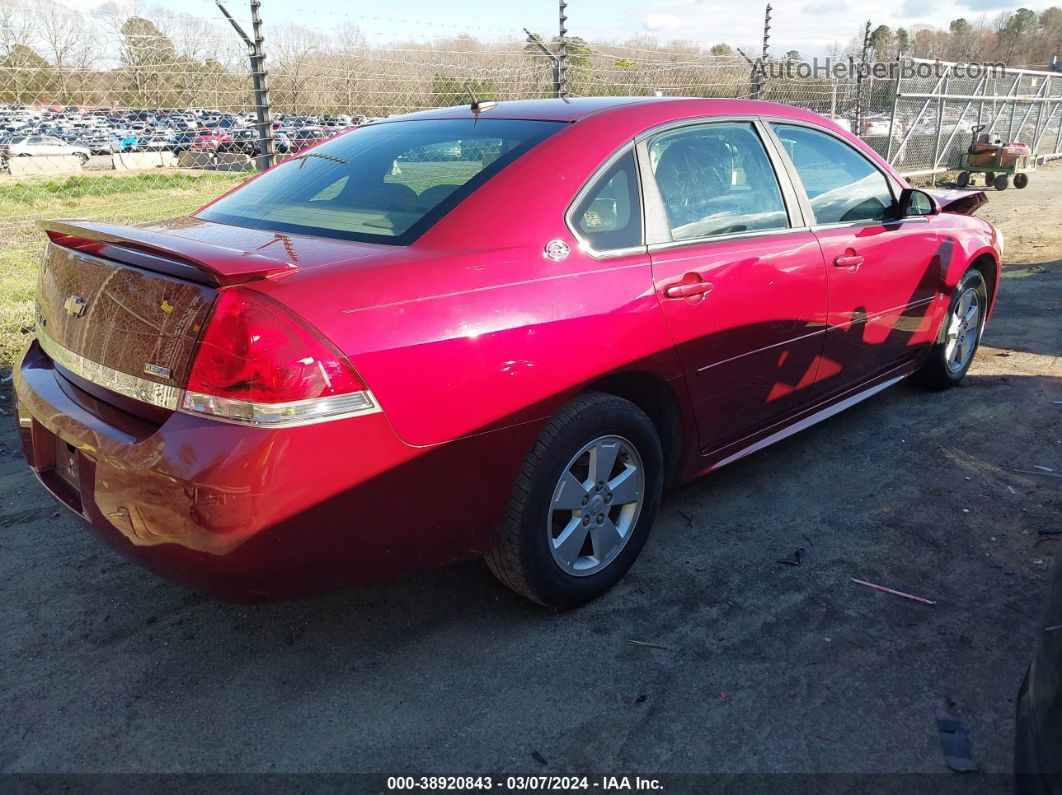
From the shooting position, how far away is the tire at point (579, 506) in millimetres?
2621

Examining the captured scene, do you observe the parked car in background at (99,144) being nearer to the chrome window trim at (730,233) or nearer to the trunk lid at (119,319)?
the trunk lid at (119,319)

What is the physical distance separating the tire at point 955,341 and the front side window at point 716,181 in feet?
6.05

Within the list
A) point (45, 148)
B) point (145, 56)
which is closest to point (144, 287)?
point (145, 56)

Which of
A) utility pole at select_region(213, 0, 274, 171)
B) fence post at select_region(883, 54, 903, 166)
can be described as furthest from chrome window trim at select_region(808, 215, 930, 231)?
fence post at select_region(883, 54, 903, 166)

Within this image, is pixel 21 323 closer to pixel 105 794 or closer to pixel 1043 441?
pixel 105 794

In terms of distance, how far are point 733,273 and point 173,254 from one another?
196cm

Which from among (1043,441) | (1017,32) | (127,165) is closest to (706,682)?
(1043,441)

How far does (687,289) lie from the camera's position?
3.00 m

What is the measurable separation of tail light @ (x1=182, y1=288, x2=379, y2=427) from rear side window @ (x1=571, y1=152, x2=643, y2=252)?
105 cm

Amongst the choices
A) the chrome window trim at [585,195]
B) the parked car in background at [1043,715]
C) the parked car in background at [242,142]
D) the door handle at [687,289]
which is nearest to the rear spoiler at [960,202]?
the door handle at [687,289]

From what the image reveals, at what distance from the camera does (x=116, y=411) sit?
239 centimetres

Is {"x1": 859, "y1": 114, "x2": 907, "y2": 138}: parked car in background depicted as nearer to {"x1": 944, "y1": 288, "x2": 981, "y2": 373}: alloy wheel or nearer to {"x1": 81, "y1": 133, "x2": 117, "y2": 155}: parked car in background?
{"x1": 944, "y1": 288, "x2": 981, "y2": 373}: alloy wheel

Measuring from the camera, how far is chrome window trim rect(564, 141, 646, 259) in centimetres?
275

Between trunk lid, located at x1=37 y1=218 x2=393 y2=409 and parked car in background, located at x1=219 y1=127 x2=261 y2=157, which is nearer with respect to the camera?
trunk lid, located at x1=37 y1=218 x2=393 y2=409
